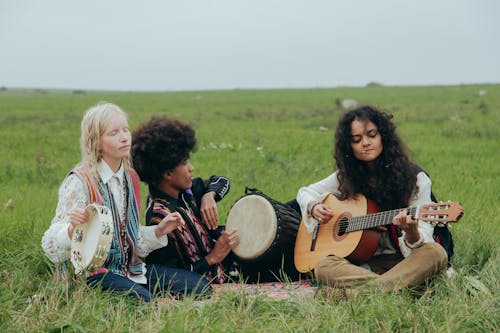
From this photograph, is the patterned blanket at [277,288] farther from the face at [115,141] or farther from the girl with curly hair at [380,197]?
the face at [115,141]

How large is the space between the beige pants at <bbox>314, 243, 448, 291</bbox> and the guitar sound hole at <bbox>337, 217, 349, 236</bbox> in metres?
0.37

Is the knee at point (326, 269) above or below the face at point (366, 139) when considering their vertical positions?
below

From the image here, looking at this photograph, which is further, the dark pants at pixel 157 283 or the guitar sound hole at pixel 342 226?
the guitar sound hole at pixel 342 226

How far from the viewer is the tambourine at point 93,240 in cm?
380

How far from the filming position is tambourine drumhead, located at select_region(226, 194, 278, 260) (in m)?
4.87

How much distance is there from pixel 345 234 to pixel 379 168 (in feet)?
1.77

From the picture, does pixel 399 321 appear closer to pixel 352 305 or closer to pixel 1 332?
pixel 352 305

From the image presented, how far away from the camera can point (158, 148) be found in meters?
4.90

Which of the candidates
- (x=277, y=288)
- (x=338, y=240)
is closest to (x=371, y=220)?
(x=338, y=240)

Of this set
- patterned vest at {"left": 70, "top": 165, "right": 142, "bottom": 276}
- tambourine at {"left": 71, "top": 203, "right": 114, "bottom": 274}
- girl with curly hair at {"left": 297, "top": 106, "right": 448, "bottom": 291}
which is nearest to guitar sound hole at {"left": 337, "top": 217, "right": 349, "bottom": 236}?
girl with curly hair at {"left": 297, "top": 106, "right": 448, "bottom": 291}

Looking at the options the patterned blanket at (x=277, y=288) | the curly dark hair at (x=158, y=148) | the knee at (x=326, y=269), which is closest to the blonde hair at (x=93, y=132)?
the curly dark hair at (x=158, y=148)

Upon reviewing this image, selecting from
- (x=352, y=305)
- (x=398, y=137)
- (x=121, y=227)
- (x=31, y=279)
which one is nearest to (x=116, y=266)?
(x=121, y=227)

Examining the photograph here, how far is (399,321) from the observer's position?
359 centimetres

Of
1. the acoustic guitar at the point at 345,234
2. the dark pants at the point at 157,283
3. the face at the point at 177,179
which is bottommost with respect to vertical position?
the dark pants at the point at 157,283
